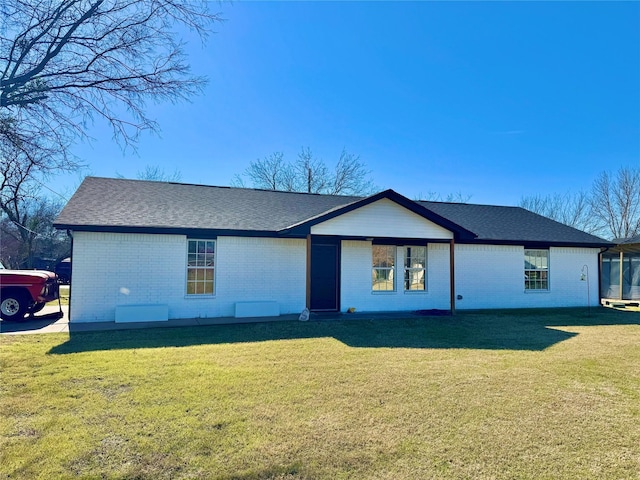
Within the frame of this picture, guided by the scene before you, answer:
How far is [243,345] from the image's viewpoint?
7598 mm

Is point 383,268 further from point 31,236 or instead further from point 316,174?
point 31,236

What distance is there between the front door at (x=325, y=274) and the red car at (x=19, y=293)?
26.7 ft

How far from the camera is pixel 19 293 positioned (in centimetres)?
1037

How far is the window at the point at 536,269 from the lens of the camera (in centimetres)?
1463

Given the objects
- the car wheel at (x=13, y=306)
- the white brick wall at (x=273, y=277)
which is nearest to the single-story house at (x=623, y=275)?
the white brick wall at (x=273, y=277)

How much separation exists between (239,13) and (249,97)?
16.3 feet

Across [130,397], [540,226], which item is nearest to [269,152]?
[540,226]

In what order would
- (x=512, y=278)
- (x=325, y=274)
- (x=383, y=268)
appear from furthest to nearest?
(x=512, y=278)
(x=383, y=268)
(x=325, y=274)

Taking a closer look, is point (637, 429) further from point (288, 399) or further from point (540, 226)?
point (540, 226)

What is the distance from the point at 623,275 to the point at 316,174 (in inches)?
857

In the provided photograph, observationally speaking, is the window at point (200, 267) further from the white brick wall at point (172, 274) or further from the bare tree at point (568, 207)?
the bare tree at point (568, 207)

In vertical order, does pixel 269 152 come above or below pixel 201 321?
above

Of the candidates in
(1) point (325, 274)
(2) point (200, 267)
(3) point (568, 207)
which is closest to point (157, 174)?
(2) point (200, 267)

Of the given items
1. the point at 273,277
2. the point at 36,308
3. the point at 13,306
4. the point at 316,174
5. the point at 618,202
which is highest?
the point at 316,174
